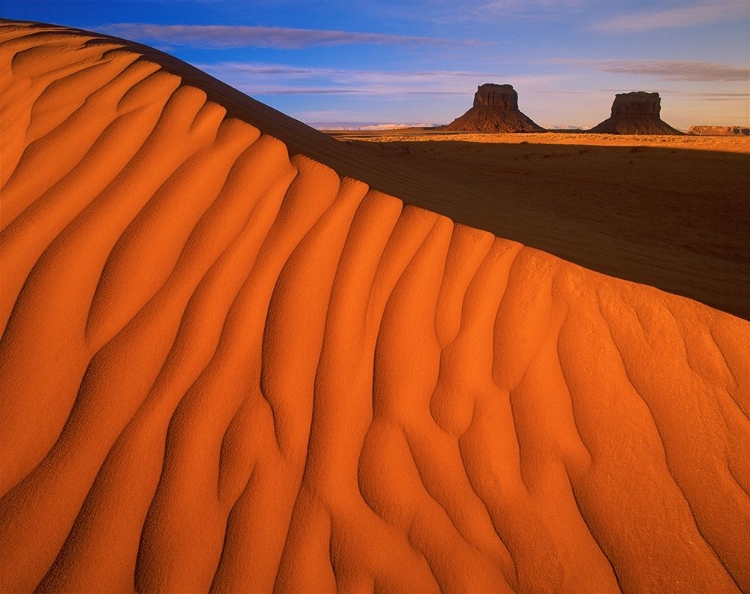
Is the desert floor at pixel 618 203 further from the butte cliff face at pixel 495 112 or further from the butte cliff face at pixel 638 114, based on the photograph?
the butte cliff face at pixel 495 112

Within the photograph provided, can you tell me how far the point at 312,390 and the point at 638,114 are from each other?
242 feet

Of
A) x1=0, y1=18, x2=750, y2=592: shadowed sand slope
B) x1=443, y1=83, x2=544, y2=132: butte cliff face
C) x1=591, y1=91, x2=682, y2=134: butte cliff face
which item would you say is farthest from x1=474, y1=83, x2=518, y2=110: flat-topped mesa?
x1=0, y1=18, x2=750, y2=592: shadowed sand slope

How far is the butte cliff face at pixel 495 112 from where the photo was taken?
233ft

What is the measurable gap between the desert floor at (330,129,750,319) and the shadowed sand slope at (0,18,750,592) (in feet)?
2.17

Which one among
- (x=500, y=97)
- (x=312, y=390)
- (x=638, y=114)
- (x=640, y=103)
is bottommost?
(x=312, y=390)

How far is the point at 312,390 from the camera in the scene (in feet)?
6.24

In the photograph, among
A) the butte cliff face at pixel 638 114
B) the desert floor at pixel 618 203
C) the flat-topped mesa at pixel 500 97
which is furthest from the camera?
the flat-topped mesa at pixel 500 97

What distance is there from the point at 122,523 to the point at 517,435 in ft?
4.28

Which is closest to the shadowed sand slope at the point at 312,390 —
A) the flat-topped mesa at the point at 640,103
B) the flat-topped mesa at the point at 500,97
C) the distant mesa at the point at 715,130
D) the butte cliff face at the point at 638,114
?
the butte cliff face at the point at 638,114

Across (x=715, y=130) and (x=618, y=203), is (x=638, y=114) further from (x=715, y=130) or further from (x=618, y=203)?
(x=618, y=203)

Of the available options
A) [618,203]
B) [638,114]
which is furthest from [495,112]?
[618,203]

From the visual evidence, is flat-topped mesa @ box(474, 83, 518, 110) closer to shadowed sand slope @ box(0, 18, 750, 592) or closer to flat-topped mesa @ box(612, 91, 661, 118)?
flat-topped mesa @ box(612, 91, 661, 118)

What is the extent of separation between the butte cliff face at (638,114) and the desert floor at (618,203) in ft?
178

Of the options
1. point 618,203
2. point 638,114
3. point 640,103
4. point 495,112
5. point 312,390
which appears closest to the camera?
point 312,390
